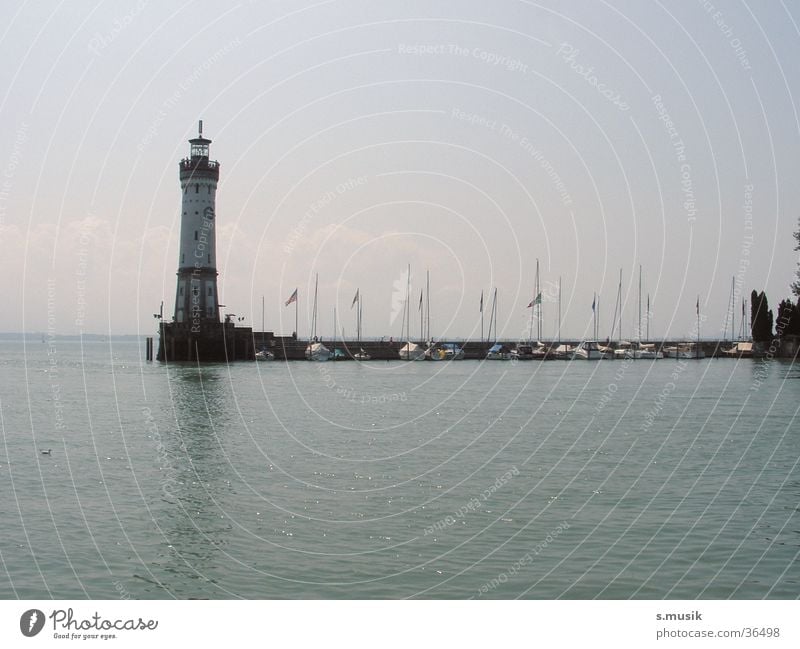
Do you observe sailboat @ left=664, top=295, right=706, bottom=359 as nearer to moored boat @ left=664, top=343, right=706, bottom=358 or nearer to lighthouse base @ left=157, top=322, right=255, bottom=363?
moored boat @ left=664, top=343, right=706, bottom=358

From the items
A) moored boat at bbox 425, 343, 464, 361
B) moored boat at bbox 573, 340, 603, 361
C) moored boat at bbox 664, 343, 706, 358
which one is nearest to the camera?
moored boat at bbox 425, 343, 464, 361

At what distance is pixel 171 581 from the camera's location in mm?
18109

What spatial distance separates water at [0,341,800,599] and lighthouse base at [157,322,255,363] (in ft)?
194

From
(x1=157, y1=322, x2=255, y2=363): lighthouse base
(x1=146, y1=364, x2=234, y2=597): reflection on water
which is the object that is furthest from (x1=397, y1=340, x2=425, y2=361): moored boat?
(x1=146, y1=364, x2=234, y2=597): reflection on water

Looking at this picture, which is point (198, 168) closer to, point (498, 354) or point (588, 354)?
point (498, 354)

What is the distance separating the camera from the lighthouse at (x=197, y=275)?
10606cm

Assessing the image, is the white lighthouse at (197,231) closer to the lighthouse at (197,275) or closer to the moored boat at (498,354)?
the lighthouse at (197,275)

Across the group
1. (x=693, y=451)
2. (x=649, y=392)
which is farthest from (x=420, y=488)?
(x=649, y=392)

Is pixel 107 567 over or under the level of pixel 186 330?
under

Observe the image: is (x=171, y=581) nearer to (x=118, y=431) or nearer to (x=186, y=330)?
(x=118, y=431)

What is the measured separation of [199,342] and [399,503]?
9215 centimetres

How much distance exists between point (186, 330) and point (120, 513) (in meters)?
91.1

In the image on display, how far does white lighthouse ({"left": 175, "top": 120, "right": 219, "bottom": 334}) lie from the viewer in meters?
106

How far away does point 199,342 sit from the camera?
11369cm
